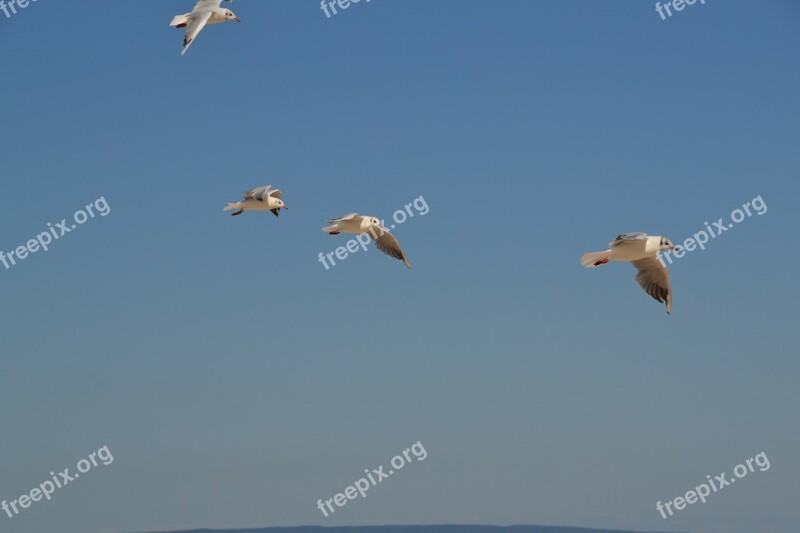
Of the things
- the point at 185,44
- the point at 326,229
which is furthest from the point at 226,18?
the point at 326,229

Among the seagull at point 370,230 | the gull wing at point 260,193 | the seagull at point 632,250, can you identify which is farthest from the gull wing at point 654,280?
the gull wing at point 260,193

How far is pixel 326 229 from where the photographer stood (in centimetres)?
1980

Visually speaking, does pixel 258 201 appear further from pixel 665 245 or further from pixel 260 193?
pixel 665 245

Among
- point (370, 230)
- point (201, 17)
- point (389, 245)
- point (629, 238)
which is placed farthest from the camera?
point (389, 245)

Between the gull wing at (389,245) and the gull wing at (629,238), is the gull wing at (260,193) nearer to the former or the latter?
the gull wing at (389,245)

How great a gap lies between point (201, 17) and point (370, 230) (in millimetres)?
4434

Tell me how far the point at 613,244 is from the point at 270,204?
5548 mm

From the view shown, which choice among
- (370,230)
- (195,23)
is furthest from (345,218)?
(195,23)

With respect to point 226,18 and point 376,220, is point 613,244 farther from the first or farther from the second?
point 226,18

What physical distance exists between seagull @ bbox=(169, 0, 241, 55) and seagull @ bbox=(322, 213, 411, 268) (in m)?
3.64

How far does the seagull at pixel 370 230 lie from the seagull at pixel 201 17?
12.0ft

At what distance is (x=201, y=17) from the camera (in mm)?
19438

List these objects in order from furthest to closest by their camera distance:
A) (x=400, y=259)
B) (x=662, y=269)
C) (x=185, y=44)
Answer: (x=400, y=259) → (x=662, y=269) → (x=185, y=44)

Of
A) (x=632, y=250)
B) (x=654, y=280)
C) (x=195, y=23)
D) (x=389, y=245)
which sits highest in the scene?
(x=195, y=23)
